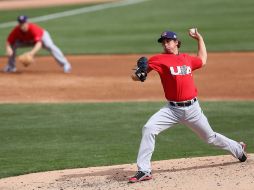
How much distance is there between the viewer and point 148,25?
2775 centimetres

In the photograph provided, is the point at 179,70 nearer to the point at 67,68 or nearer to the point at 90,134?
the point at 90,134

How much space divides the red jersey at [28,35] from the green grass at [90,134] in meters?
3.73

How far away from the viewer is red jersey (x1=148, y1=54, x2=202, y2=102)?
9797 millimetres

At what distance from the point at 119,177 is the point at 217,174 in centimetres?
122

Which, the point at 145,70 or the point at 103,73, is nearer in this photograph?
the point at 145,70

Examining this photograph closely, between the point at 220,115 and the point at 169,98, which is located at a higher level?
the point at 169,98

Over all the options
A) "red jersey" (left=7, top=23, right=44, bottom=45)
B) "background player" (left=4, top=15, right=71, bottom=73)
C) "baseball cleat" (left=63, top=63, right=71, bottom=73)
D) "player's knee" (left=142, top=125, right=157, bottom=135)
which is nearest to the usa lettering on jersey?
"player's knee" (left=142, top=125, right=157, bottom=135)

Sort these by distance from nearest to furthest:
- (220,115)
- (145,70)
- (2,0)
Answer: (145,70) → (220,115) → (2,0)

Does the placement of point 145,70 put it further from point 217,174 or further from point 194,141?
point 194,141

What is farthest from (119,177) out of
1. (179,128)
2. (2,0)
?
(2,0)

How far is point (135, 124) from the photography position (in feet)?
46.0

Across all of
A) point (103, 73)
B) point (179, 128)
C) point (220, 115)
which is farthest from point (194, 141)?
point (103, 73)

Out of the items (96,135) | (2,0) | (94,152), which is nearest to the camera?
(94,152)

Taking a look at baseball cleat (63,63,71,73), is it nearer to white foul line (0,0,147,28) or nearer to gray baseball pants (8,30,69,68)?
gray baseball pants (8,30,69,68)
